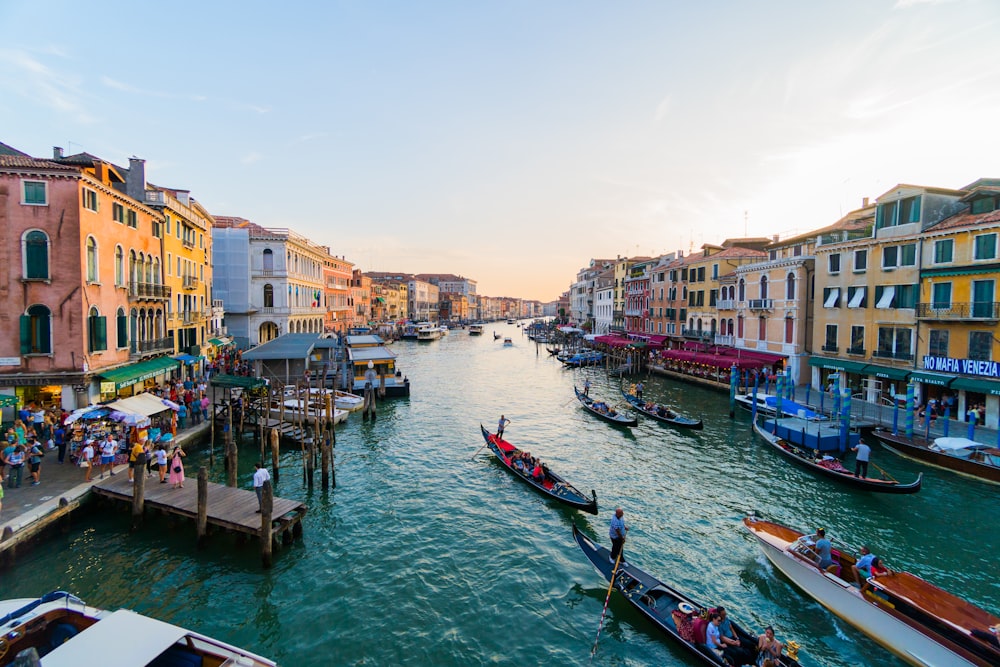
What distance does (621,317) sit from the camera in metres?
72.1

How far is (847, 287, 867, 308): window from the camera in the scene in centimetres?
2831

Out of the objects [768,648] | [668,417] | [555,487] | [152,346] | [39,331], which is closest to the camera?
[768,648]

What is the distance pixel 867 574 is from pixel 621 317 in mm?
62480

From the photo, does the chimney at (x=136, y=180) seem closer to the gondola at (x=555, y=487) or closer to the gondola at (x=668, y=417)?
the gondola at (x=555, y=487)

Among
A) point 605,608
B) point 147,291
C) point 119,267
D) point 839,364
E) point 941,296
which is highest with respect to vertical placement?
point 119,267

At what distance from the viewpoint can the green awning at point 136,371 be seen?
19.8m

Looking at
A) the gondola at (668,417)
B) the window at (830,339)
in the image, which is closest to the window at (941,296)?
the window at (830,339)

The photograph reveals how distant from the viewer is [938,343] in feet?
79.9

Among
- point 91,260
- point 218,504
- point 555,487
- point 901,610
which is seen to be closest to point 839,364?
point 555,487

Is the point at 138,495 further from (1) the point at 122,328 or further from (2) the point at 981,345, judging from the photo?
(2) the point at 981,345

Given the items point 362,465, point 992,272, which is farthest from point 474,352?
point 992,272

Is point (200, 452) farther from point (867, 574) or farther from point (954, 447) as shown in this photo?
point (954, 447)

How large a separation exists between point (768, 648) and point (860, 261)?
2737 centimetres

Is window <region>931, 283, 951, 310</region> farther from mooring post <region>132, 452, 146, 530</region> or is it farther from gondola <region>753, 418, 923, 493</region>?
mooring post <region>132, 452, 146, 530</region>
